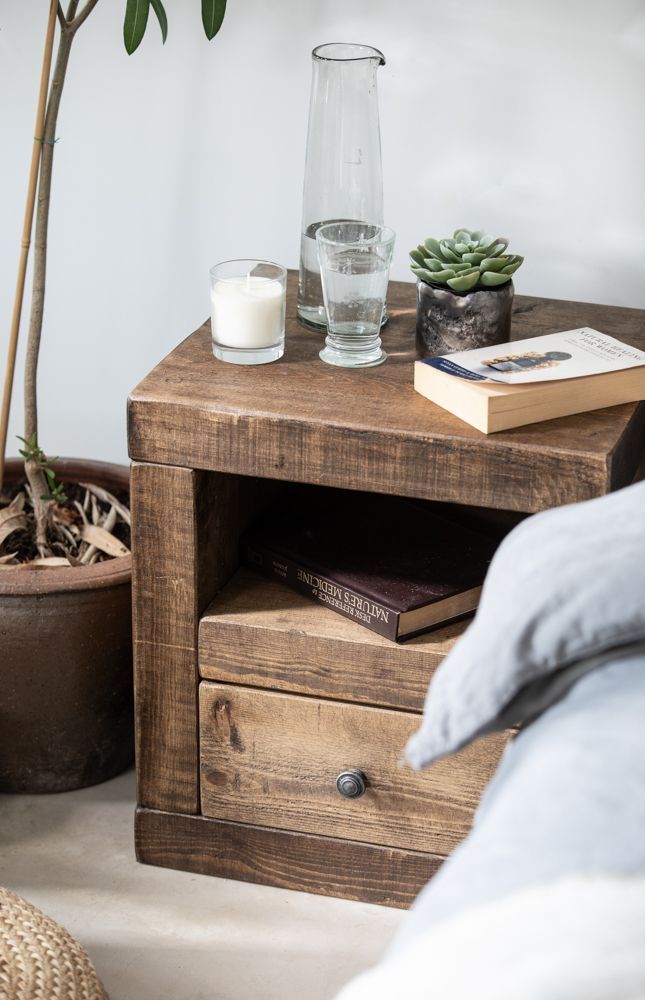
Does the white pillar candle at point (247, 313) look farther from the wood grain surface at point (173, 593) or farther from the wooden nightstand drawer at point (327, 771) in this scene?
the wooden nightstand drawer at point (327, 771)

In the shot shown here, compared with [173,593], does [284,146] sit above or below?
above

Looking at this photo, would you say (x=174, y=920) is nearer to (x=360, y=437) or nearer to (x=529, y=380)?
(x=360, y=437)

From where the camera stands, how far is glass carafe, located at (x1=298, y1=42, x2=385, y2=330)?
1265mm

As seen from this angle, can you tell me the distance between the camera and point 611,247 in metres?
1.51

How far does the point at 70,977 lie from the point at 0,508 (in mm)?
700

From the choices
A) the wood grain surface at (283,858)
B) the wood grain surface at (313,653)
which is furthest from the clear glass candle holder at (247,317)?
the wood grain surface at (283,858)

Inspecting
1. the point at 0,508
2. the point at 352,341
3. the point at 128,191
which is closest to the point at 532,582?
the point at 352,341

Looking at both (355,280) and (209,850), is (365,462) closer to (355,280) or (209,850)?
(355,280)

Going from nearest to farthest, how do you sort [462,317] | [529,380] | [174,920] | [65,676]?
[529,380], [462,317], [174,920], [65,676]

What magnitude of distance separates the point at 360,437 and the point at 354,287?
0.19 m

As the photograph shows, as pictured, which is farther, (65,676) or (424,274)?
(65,676)

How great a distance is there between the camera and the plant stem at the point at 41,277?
1368 mm

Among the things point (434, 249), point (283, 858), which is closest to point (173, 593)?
point (283, 858)

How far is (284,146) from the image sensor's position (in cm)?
157
